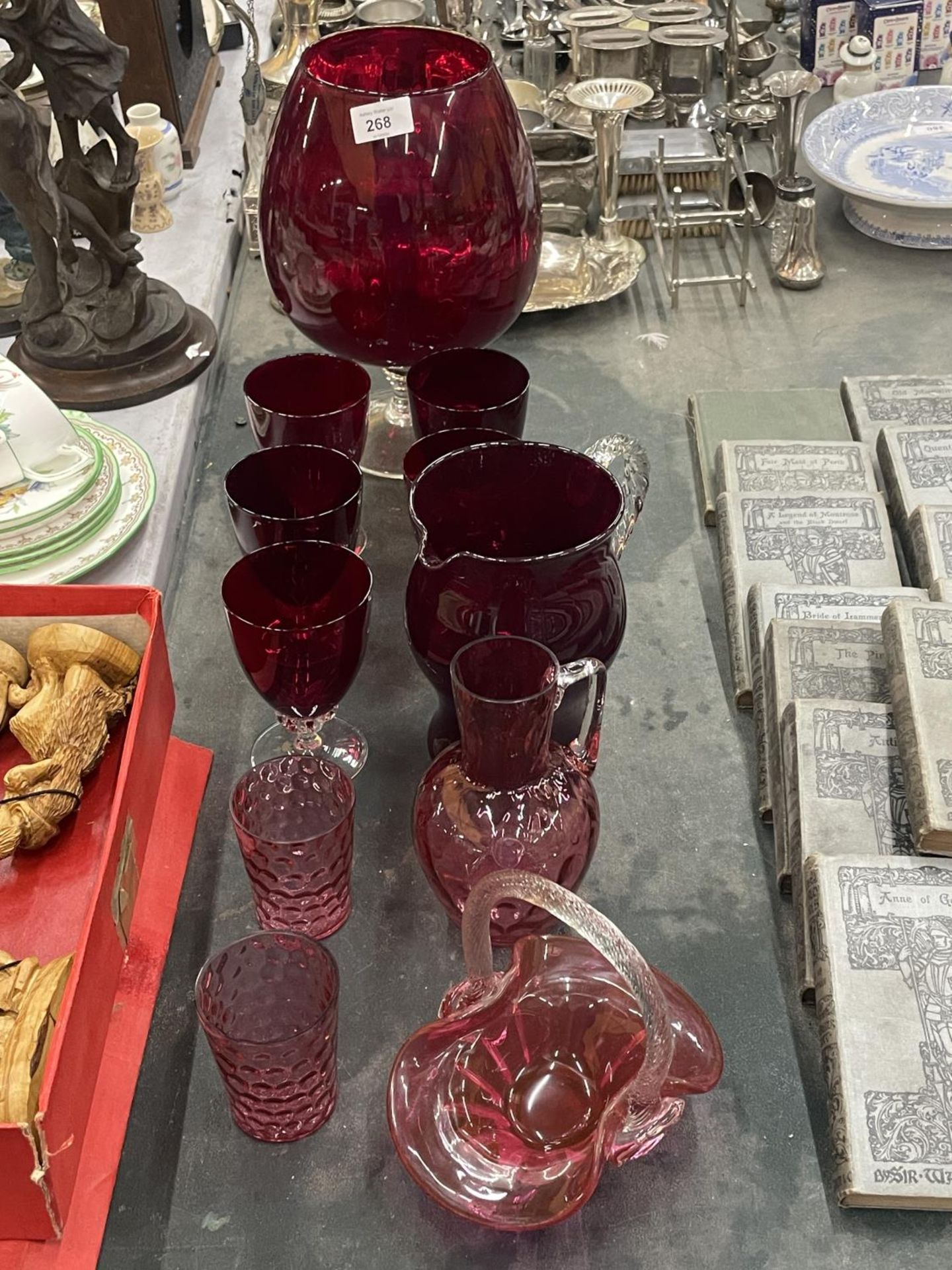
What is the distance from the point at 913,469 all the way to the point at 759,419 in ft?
0.52

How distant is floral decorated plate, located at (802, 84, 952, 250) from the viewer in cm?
128

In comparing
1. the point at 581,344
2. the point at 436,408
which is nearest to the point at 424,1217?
the point at 436,408

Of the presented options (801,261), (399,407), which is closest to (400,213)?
(399,407)

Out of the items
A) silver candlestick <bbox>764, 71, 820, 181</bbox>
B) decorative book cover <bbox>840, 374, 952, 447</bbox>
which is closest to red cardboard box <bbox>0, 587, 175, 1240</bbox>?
decorative book cover <bbox>840, 374, 952, 447</bbox>

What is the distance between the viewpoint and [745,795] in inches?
29.2

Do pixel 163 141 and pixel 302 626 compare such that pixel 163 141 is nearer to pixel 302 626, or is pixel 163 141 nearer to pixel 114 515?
pixel 114 515

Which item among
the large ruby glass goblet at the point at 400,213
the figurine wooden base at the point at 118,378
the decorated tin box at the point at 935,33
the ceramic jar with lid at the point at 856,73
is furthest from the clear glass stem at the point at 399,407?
the decorated tin box at the point at 935,33

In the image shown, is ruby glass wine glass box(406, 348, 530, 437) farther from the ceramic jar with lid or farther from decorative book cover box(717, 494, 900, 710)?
the ceramic jar with lid

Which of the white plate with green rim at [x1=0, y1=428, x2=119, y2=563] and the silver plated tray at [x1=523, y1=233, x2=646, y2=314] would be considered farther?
the silver plated tray at [x1=523, y1=233, x2=646, y2=314]

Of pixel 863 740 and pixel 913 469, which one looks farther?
pixel 913 469

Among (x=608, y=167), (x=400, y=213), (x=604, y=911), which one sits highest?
(x=400, y=213)

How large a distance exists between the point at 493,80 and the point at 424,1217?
0.70 metres

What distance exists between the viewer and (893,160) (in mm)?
1345

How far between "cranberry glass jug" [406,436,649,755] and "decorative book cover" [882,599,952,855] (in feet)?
0.50
